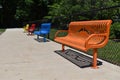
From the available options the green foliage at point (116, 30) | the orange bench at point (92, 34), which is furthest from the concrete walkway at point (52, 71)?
the green foliage at point (116, 30)

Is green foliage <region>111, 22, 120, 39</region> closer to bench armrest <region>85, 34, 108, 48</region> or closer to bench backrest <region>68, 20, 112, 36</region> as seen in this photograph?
bench backrest <region>68, 20, 112, 36</region>

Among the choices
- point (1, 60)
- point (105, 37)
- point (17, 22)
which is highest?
point (105, 37)

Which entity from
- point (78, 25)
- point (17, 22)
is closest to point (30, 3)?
point (17, 22)

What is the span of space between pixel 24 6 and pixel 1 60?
112 feet

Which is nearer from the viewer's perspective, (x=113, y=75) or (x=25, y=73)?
(x=113, y=75)

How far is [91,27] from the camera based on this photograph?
657 cm

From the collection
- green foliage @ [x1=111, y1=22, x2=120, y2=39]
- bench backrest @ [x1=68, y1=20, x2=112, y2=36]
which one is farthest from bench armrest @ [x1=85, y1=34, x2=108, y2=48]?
green foliage @ [x1=111, y1=22, x2=120, y2=39]

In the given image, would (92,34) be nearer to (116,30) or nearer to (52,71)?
(52,71)

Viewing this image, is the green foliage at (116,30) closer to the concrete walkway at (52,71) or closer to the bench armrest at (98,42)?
the concrete walkway at (52,71)

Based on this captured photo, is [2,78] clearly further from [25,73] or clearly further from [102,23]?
[102,23]

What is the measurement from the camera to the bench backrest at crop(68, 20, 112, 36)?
580 cm

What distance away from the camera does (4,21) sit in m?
43.0

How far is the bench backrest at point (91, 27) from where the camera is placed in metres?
5.80

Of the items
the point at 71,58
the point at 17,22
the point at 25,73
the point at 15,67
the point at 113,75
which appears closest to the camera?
the point at 113,75
